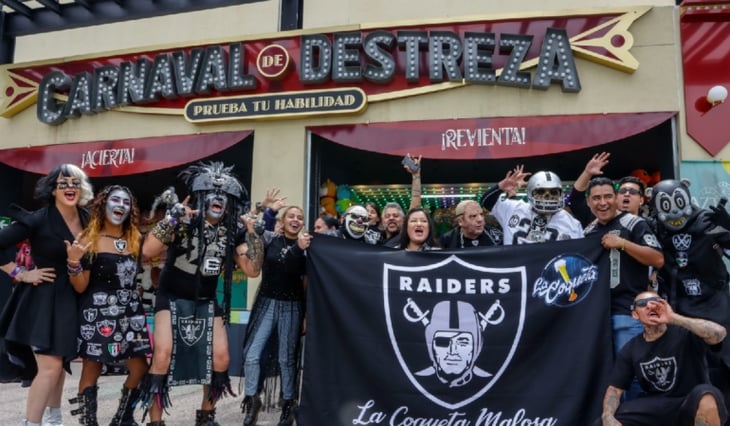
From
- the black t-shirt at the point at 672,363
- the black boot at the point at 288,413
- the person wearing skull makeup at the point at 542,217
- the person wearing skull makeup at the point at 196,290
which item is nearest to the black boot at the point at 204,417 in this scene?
the person wearing skull makeup at the point at 196,290

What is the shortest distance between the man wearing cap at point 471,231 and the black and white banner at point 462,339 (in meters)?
0.75

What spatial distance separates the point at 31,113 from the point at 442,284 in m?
8.94

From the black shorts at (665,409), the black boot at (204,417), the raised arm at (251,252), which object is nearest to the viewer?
the black shorts at (665,409)

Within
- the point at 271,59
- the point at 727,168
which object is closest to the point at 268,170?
the point at 271,59

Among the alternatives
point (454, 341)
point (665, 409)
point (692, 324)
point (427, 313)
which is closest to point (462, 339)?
point (454, 341)

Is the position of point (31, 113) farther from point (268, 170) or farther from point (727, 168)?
point (727, 168)

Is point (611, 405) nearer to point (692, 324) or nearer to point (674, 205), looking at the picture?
point (692, 324)

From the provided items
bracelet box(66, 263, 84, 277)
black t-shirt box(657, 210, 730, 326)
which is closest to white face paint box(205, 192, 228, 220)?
bracelet box(66, 263, 84, 277)

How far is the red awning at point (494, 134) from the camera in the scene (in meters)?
7.72

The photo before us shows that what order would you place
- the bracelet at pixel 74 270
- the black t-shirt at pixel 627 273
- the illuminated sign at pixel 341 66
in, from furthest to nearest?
1. the illuminated sign at pixel 341 66
2. the bracelet at pixel 74 270
3. the black t-shirt at pixel 627 273

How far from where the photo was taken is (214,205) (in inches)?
165

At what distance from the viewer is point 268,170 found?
8.64 meters

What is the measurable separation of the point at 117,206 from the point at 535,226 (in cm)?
305

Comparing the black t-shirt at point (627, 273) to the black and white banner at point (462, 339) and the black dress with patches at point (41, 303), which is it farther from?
the black dress with patches at point (41, 303)
